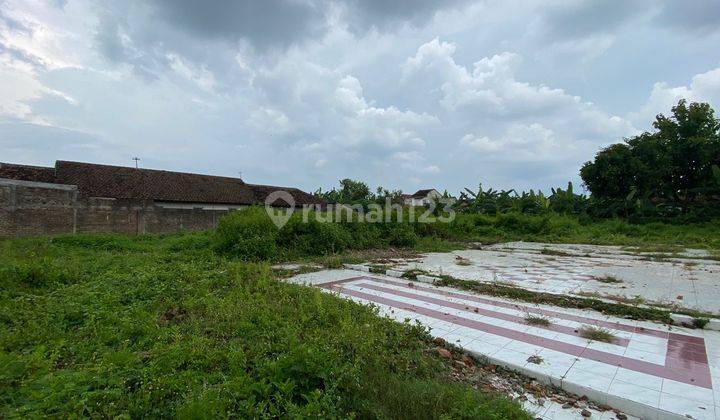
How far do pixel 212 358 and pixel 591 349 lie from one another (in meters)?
3.50

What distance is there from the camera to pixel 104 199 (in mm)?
15203

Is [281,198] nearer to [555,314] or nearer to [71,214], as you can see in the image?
[71,214]

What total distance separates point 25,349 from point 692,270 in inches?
439

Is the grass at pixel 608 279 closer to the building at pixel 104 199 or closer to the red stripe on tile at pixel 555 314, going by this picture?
the red stripe on tile at pixel 555 314

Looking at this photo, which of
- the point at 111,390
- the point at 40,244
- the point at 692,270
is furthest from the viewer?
the point at 40,244

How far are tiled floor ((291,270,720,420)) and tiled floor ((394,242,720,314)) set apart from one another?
4.47ft

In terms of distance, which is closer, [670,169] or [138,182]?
[670,169]

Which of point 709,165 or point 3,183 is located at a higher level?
point 709,165

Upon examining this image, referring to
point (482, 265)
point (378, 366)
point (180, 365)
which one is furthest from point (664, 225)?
point (180, 365)

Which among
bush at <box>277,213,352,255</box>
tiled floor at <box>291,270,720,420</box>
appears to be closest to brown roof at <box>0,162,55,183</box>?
bush at <box>277,213,352,255</box>

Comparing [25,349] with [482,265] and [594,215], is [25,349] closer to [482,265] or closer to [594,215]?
[482,265]

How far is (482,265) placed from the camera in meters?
8.60

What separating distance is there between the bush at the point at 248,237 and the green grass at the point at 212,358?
11.4ft

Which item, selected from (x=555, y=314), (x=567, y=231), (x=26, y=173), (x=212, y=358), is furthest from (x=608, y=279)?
(x=26, y=173)
